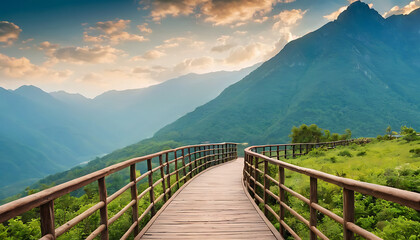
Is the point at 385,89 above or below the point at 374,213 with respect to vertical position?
above

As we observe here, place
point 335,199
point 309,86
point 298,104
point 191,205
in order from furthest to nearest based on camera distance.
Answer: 1. point 309,86
2. point 298,104
3. point 191,205
4. point 335,199

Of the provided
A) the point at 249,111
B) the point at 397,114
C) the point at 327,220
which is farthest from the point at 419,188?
the point at 249,111

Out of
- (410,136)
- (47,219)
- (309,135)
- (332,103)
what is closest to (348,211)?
(47,219)

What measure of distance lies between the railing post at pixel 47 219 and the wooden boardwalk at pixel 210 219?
2334 millimetres

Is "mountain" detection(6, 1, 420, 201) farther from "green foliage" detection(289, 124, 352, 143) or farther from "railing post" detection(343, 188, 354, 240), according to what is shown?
"railing post" detection(343, 188, 354, 240)

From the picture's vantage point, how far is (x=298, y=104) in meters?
161

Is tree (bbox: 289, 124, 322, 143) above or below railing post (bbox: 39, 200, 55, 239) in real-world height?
below

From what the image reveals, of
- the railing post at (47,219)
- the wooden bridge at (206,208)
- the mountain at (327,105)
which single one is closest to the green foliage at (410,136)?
the wooden bridge at (206,208)

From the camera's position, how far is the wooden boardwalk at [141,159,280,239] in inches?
164

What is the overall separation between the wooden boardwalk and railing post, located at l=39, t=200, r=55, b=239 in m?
2.33

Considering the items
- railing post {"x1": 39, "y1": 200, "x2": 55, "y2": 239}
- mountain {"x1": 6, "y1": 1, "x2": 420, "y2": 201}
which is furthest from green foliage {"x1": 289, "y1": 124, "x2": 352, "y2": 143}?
mountain {"x1": 6, "y1": 1, "x2": 420, "y2": 201}

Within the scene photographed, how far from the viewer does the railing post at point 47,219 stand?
2.02 meters

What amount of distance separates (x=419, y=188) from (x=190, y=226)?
4405 millimetres

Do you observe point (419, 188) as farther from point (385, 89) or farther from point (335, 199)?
point (385, 89)
